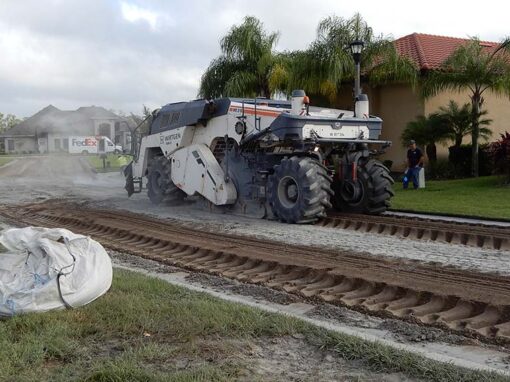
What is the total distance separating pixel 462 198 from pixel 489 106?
403 inches

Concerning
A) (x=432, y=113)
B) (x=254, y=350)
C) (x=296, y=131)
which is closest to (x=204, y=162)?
(x=296, y=131)

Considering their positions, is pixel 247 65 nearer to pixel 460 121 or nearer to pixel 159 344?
pixel 460 121

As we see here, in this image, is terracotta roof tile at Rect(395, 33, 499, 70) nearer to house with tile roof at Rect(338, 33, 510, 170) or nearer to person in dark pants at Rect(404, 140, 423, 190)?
house with tile roof at Rect(338, 33, 510, 170)

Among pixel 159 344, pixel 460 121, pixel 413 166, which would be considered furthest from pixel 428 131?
pixel 159 344

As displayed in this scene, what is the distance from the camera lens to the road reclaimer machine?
12.3m

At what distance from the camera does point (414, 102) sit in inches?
938

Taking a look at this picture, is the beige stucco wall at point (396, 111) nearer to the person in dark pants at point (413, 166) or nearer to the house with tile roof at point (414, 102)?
the house with tile roof at point (414, 102)

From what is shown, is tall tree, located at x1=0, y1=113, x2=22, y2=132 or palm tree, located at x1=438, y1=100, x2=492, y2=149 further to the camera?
tall tree, located at x1=0, y1=113, x2=22, y2=132

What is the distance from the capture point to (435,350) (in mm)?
5168

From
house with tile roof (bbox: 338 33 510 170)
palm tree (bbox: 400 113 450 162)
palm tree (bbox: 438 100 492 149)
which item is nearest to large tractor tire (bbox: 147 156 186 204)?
palm tree (bbox: 400 113 450 162)

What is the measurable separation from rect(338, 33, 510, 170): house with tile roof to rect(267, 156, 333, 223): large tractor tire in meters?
12.0

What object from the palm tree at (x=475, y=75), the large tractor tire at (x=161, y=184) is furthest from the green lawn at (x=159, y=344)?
the palm tree at (x=475, y=75)

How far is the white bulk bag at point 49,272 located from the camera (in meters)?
5.74

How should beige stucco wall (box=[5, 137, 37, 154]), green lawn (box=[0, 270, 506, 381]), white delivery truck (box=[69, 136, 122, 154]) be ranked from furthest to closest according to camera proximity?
beige stucco wall (box=[5, 137, 37, 154]) < white delivery truck (box=[69, 136, 122, 154]) < green lawn (box=[0, 270, 506, 381])
